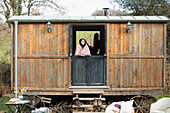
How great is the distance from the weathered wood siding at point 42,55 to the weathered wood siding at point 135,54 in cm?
159

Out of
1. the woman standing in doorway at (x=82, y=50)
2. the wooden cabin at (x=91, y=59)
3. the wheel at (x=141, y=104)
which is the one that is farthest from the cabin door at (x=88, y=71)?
the wheel at (x=141, y=104)

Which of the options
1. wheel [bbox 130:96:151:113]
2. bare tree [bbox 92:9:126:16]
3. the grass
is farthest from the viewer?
bare tree [bbox 92:9:126:16]

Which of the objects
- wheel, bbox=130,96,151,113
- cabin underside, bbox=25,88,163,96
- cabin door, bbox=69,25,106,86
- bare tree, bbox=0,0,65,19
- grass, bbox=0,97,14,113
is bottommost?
grass, bbox=0,97,14,113

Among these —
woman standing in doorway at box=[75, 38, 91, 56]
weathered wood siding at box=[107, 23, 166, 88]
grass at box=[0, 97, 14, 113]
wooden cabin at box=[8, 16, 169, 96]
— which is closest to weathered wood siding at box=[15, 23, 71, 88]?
wooden cabin at box=[8, 16, 169, 96]

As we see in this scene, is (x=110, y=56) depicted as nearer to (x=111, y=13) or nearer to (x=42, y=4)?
(x=42, y=4)

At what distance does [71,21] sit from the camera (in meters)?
7.61

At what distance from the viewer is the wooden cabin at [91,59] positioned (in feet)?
25.2

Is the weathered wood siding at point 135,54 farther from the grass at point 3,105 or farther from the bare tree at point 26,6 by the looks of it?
the bare tree at point 26,6

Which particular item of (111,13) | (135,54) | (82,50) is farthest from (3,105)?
(111,13)

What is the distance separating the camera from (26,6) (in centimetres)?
1653

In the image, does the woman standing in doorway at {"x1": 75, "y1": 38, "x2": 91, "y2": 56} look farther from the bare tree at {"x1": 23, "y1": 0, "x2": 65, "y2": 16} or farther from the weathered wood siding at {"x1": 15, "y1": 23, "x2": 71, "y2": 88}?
the bare tree at {"x1": 23, "y1": 0, "x2": 65, "y2": 16}

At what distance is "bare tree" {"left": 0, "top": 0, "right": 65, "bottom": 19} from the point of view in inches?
616

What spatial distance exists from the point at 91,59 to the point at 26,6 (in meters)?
10.6

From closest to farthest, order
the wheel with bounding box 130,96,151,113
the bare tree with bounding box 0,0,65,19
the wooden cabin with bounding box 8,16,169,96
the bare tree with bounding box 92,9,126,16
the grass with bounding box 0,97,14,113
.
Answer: the wooden cabin with bounding box 8,16,169,96 < the wheel with bounding box 130,96,151,113 < the grass with bounding box 0,97,14,113 < the bare tree with bounding box 0,0,65,19 < the bare tree with bounding box 92,9,126,16
